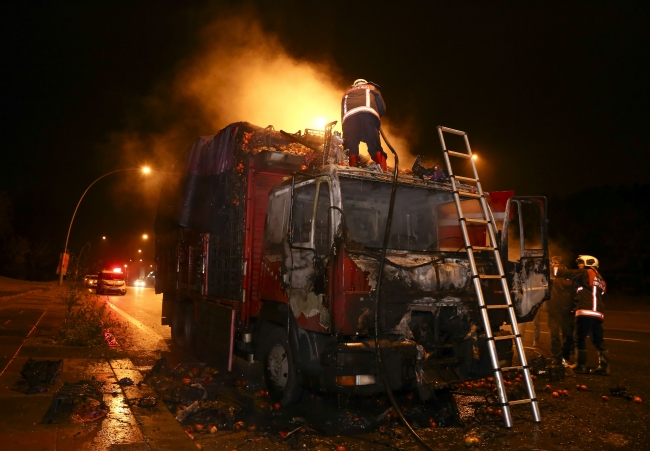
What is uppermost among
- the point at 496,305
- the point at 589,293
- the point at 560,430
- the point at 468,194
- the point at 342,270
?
the point at 468,194

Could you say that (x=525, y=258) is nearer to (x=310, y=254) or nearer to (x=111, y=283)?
(x=310, y=254)

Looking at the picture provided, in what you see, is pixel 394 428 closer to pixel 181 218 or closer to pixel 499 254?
pixel 499 254

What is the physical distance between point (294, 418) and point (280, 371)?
77 centimetres

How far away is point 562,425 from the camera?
5594mm

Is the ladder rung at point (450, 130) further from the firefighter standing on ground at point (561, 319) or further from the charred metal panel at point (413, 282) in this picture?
the firefighter standing on ground at point (561, 319)

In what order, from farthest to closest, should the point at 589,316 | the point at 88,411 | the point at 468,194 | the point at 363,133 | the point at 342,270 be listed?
1. the point at 589,316
2. the point at 363,133
3. the point at 468,194
4. the point at 88,411
5. the point at 342,270

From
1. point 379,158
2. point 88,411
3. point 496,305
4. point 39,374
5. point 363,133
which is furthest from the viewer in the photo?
point 363,133

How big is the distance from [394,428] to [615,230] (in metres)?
31.6

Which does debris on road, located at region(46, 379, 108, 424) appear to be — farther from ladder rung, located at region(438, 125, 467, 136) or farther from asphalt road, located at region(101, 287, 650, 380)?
ladder rung, located at region(438, 125, 467, 136)

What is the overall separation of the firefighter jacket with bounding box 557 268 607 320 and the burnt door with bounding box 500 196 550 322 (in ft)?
8.15

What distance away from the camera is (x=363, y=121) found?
669 cm

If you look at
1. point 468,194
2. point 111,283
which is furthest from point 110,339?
point 111,283

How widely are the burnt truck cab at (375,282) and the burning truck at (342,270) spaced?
1 cm

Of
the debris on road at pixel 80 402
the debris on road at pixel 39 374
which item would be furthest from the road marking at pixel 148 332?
the debris on road at pixel 80 402
